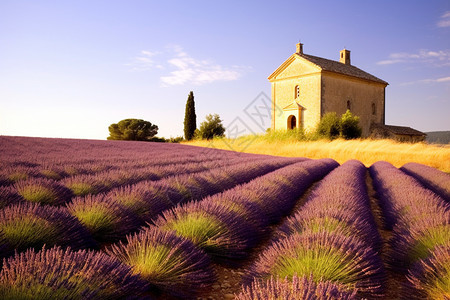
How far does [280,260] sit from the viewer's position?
177 cm

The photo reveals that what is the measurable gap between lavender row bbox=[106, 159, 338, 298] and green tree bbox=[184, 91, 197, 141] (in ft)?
73.9

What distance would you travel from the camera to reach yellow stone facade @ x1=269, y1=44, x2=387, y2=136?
895 inches

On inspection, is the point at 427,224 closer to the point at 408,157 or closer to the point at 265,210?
the point at 265,210

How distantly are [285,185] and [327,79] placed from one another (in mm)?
20139

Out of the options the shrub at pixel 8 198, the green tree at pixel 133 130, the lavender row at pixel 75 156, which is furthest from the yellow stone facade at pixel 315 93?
the shrub at pixel 8 198

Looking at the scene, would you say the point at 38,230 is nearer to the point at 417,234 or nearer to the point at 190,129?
the point at 417,234

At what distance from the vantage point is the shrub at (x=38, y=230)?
1.98 meters

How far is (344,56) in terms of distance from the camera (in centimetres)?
2906

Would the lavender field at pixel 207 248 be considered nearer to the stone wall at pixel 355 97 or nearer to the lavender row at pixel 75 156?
the lavender row at pixel 75 156

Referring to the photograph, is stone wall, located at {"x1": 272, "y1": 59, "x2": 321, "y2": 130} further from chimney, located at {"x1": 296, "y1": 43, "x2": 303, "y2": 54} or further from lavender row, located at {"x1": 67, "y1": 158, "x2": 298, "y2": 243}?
lavender row, located at {"x1": 67, "y1": 158, "x2": 298, "y2": 243}

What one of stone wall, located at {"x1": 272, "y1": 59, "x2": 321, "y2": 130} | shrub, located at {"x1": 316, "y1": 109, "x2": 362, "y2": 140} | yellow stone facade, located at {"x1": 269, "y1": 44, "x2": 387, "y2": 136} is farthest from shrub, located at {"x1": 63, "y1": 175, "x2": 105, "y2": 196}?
stone wall, located at {"x1": 272, "y1": 59, "x2": 321, "y2": 130}

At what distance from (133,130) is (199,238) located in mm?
27771

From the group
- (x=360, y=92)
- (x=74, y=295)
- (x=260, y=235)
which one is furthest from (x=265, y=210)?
(x=360, y=92)

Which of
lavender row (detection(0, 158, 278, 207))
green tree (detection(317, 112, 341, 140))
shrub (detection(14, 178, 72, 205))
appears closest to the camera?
lavender row (detection(0, 158, 278, 207))
